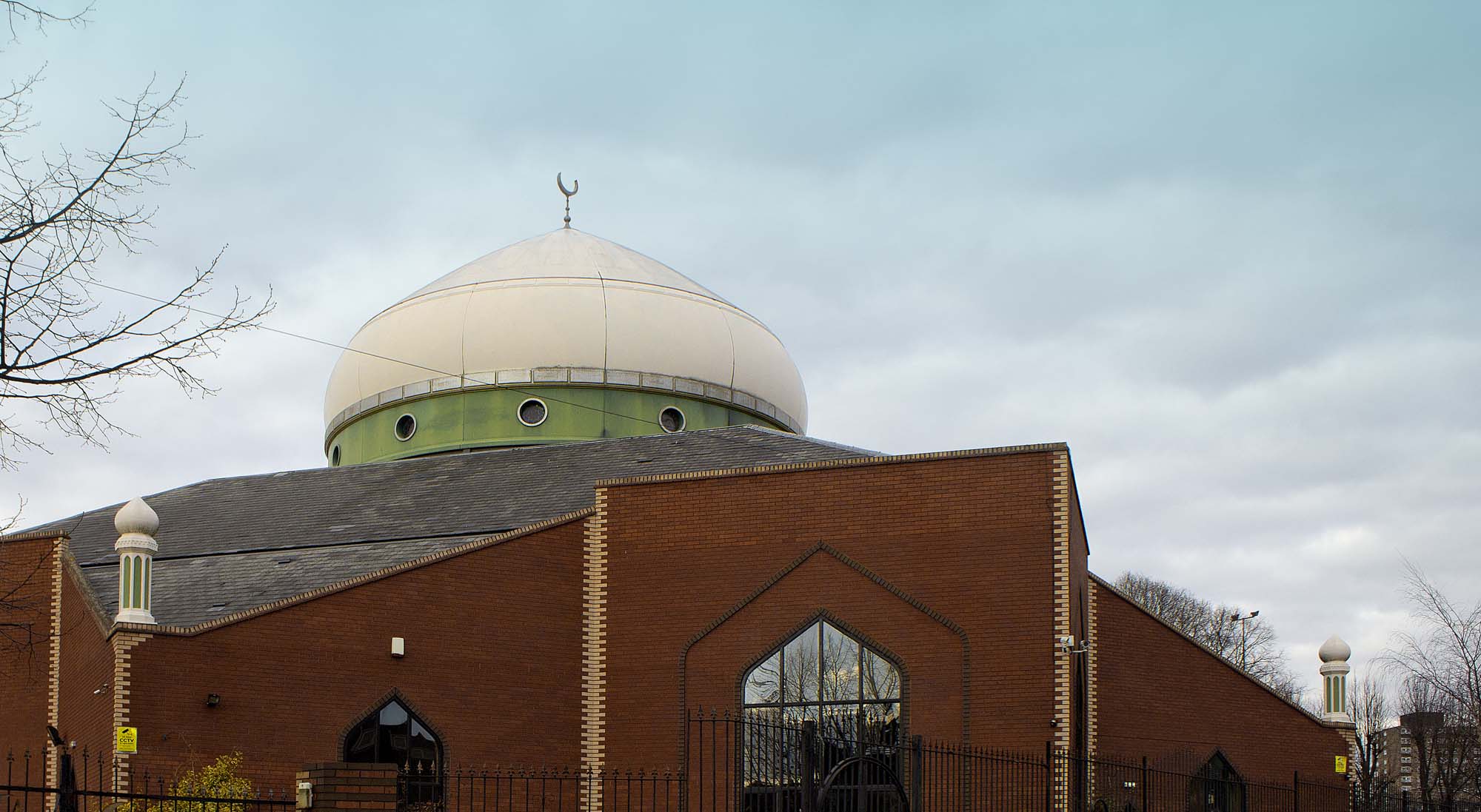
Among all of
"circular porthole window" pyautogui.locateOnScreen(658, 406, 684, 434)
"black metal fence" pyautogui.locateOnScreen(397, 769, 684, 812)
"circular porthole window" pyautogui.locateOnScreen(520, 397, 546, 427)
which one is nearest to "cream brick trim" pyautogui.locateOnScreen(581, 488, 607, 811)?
"black metal fence" pyautogui.locateOnScreen(397, 769, 684, 812)

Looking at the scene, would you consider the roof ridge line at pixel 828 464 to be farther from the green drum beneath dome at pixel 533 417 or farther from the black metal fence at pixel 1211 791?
the green drum beneath dome at pixel 533 417

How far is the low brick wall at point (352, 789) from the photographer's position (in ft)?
37.0

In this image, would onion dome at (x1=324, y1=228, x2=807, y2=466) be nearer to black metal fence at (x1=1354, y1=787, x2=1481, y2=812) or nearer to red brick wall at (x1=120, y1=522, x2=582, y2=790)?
red brick wall at (x1=120, y1=522, x2=582, y2=790)

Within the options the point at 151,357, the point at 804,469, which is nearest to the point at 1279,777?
the point at 804,469

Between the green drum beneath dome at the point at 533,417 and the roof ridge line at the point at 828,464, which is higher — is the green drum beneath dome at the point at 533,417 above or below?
above

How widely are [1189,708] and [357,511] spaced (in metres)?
12.7

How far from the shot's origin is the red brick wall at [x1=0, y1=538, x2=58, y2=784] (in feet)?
74.5

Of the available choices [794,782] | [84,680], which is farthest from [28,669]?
[794,782]

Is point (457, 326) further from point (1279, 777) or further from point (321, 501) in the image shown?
point (1279, 777)

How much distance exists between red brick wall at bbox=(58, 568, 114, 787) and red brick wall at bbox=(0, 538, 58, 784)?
428 millimetres

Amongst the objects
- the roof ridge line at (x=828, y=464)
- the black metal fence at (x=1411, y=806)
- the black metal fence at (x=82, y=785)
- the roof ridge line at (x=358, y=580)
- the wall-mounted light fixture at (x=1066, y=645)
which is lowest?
the black metal fence at (x=1411, y=806)

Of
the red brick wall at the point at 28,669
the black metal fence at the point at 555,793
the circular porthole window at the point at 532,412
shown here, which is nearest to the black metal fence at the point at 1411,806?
the black metal fence at the point at 555,793

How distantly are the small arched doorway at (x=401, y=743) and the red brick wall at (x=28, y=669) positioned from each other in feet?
14.1

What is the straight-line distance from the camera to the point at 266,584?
23.9 metres
